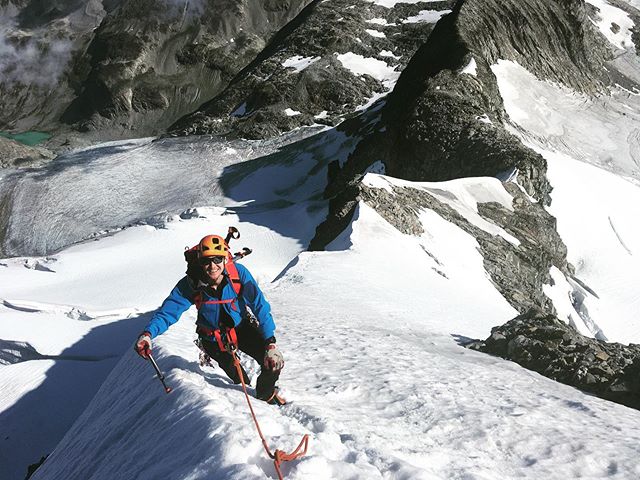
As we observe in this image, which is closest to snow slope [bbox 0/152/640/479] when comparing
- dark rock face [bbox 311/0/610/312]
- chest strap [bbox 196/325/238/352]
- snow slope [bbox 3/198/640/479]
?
snow slope [bbox 3/198/640/479]

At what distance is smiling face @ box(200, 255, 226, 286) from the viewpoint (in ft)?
19.1

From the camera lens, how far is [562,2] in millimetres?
57562

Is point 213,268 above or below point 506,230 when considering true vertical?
above

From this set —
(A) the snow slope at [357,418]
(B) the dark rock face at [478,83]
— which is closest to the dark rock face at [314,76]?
(B) the dark rock face at [478,83]

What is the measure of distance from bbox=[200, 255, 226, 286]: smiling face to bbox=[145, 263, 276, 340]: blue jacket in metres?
0.14

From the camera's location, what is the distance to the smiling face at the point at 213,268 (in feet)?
19.1

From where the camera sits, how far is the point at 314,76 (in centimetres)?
7725

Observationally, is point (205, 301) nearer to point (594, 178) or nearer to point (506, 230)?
point (506, 230)

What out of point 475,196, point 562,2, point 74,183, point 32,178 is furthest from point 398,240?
point 32,178

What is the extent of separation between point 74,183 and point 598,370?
65.2 meters

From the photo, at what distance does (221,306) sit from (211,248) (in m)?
0.89

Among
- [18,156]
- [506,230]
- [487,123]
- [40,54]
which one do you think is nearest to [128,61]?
[40,54]

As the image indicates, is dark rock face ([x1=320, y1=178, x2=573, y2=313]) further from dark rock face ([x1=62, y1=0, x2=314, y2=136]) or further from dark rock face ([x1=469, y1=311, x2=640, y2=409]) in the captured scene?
dark rock face ([x1=62, y1=0, x2=314, y2=136])

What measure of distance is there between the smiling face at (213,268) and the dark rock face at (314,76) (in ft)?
216
